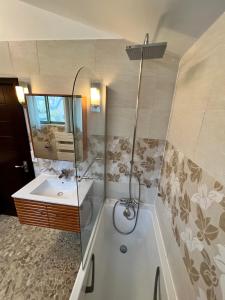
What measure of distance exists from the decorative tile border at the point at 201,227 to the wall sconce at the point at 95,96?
3.26 feet

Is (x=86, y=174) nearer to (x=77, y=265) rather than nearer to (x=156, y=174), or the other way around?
(x=156, y=174)

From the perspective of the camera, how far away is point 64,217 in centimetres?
153

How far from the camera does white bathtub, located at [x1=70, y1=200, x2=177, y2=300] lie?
1.12 metres

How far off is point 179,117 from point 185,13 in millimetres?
689

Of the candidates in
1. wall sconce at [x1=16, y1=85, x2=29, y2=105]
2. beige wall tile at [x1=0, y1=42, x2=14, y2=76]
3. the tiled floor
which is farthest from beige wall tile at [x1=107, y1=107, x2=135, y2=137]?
the tiled floor

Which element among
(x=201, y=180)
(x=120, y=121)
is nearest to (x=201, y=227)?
(x=201, y=180)

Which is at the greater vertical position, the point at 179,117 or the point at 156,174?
the point at 179,117

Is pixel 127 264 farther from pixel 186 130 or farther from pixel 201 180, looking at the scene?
pixel 186 130

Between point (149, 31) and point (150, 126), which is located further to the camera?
point (150, 126)

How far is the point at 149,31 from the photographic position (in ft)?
3.57

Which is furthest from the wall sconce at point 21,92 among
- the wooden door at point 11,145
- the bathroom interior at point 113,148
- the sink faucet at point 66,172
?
the sink faucet at point 66,172

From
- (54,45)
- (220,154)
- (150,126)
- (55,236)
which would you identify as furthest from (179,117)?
(55,236)

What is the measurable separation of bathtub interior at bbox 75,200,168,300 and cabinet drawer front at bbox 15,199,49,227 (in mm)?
621

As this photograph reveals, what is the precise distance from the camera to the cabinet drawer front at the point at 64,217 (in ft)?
4.93
